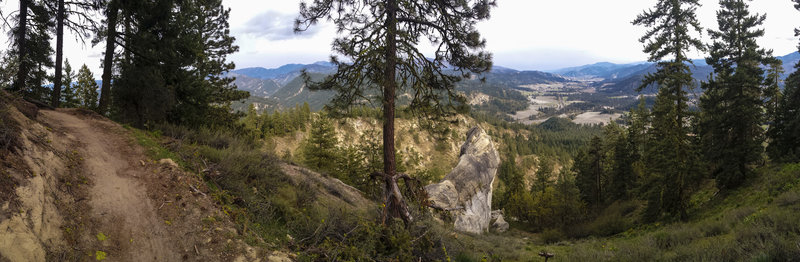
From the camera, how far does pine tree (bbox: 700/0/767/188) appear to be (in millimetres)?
18469

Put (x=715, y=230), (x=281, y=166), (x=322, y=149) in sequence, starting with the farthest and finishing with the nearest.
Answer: (x=322, y=149) → (x=281, y=166) → (x=715, y=230)

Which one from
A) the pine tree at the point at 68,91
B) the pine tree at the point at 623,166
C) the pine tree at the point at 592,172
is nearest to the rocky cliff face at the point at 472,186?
the pine tree at the point at 592,172

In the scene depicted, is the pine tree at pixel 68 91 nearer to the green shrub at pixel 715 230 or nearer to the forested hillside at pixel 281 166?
the forested hillside at pixel 281 166

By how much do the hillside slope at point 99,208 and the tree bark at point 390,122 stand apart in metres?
3.14

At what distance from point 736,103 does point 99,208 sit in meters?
28.8

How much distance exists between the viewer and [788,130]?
70.6 ft

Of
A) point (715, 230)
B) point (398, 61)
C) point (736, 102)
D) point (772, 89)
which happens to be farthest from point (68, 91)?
point (772, 89)

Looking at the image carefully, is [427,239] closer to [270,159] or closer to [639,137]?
[270,159]

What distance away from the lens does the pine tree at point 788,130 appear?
2002 centimetres

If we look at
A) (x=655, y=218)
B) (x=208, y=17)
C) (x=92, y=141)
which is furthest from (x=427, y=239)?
(x=208, y=17)

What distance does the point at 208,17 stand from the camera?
23.3 m

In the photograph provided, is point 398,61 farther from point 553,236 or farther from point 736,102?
point 553,236

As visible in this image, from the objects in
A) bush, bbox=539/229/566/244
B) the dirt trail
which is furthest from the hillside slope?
bush, bbox=539/229/566/244

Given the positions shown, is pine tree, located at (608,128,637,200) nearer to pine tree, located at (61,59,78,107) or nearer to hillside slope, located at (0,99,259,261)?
hillside slope, located at (0,99,259,261)
